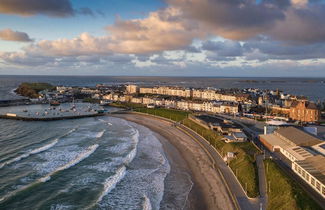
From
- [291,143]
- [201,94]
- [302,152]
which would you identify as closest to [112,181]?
[302,152]

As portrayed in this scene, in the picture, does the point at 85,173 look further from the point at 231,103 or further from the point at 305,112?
the point at 231,103

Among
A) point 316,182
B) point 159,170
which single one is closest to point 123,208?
point 159,170

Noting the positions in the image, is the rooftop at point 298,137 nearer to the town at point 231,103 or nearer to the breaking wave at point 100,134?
the town at point 231,103

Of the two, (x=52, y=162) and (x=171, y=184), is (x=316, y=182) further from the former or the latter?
(x=52, y=162)

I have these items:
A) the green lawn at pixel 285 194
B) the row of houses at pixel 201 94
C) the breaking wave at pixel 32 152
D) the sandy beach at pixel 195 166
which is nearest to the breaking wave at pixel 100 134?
the breaking wave at pixel 32 152

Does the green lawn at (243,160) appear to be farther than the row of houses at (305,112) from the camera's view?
No
